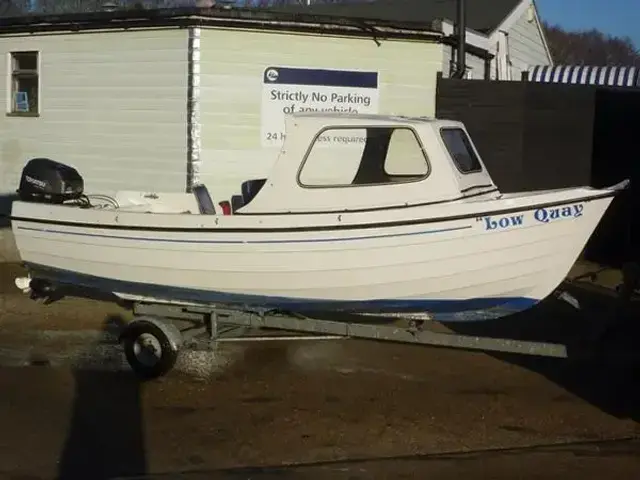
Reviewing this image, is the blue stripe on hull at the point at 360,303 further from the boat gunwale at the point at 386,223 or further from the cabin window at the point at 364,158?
the cabin window at the point at 364,158

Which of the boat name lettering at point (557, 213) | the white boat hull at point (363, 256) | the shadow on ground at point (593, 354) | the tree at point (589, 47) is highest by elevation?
the tree at point (589, 47)

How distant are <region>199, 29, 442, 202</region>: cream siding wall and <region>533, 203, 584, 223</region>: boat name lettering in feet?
20.5

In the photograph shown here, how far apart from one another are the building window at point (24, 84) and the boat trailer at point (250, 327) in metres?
7.39

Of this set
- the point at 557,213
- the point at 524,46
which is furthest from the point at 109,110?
the point at 524,46

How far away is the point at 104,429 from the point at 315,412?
1.59m

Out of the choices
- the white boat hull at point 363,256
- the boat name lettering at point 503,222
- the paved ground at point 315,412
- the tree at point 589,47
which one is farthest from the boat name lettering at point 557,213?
the tree at point 589,47

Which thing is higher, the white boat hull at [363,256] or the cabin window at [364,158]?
the cabin window at [364,158]

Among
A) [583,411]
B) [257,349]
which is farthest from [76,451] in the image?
[583,411]

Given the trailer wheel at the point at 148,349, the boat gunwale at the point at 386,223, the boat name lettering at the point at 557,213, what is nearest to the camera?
the boat gunwale at the point at 386,223

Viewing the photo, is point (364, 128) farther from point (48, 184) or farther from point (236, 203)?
point (48, 184)

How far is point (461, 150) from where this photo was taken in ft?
26.9

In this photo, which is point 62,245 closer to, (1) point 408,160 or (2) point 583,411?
(1) point 408,160

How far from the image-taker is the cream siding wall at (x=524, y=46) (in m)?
19.9

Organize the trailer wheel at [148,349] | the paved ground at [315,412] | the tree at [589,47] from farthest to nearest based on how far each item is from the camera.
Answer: the tree at [589,47]
the trailer wheel at [148,349]
the paved ground at [315,412]
